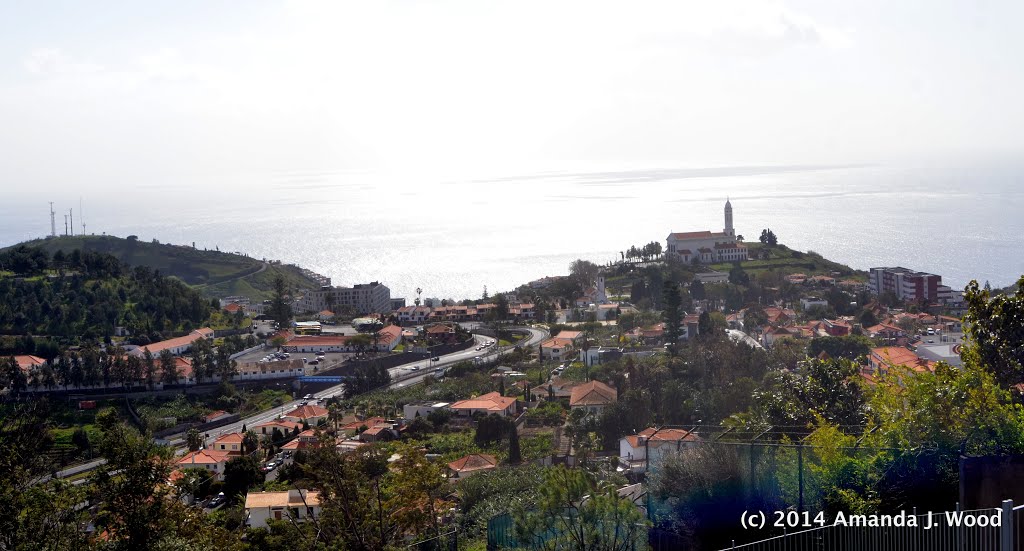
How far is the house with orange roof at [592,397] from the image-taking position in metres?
18.6

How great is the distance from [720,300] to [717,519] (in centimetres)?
2927

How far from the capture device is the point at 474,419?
762 inches

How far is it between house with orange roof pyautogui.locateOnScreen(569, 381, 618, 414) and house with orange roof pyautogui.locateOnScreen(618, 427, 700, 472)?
2737 mm

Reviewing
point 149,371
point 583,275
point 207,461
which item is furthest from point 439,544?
point 583,275

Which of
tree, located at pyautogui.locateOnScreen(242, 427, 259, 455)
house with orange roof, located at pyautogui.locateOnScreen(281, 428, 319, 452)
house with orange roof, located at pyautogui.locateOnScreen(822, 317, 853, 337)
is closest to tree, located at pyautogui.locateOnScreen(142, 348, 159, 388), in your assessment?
tree, located at pyautogui.locateOnScreen(242, 427, 259, 455)

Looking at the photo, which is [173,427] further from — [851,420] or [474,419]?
[851,420]

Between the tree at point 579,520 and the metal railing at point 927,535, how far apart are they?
5.18 feet

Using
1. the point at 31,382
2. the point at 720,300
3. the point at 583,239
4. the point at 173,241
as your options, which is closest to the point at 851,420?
the point at 31,382

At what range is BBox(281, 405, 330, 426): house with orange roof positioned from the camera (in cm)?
2114

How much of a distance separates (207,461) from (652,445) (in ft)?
36.1

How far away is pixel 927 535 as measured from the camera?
4500 mm

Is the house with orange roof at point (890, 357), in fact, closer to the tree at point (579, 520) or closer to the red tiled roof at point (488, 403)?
the red tiled roof at point (488, 403)

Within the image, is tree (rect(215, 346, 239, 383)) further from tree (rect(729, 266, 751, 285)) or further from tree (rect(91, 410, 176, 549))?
tree (rect(729, 266, 751, 285))

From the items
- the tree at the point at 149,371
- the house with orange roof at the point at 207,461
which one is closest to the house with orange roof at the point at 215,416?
the tree at the point at 149,371
